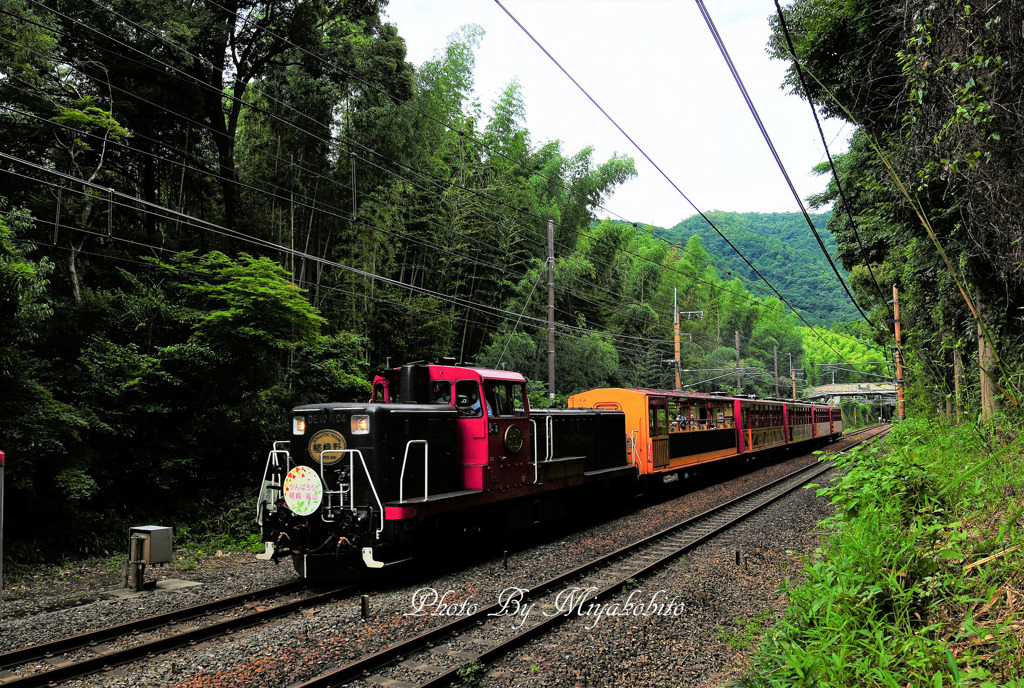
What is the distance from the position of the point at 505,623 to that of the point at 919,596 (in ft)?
11.8

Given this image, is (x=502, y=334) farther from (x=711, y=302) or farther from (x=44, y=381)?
(x=711, y=302)

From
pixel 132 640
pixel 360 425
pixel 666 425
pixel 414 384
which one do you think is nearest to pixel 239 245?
pixel 414 384

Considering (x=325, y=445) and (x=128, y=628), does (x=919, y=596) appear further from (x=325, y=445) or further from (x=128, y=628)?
(x=128, y=628)

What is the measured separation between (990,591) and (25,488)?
11.3 metres

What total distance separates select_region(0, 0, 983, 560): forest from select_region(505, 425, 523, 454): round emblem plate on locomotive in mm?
3302

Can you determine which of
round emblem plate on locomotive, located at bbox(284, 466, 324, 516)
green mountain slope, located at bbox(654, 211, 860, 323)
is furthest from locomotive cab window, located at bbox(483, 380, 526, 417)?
green mountain slope, located at bbox(654, 211, 860, 323)

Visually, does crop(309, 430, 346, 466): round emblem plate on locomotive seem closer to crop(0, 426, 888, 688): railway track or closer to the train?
the train

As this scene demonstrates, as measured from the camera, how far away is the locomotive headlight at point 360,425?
23.9 feet

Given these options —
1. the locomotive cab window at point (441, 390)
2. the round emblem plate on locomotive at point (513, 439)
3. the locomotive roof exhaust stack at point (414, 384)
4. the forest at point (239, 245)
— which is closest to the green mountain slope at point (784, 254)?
the forest at point (239, 245)

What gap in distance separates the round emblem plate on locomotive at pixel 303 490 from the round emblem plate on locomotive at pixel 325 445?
34 centimetres

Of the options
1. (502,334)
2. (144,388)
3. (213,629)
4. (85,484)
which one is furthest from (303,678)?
(502,334)

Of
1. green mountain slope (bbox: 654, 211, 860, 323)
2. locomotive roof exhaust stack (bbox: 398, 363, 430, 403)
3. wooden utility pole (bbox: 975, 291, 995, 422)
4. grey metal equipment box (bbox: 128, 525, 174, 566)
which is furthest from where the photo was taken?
green mountain slope (bbox: 654, 211, 860, 323)

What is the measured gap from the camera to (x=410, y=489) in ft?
25.3

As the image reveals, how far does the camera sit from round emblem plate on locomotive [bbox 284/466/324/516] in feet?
22.9
